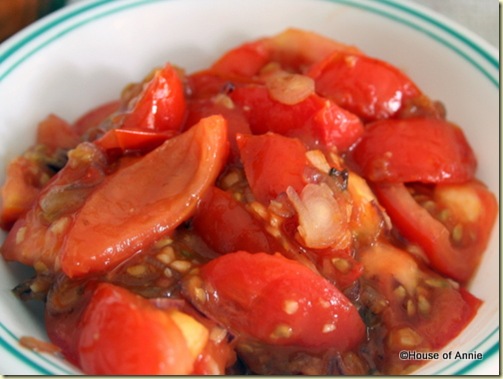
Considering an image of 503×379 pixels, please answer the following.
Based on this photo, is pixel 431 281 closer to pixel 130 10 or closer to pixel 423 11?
pixel 423 11

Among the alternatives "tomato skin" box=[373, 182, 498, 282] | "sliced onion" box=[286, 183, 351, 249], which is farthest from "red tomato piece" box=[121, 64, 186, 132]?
"tomato skin" box=[373, 182, 498, 282]

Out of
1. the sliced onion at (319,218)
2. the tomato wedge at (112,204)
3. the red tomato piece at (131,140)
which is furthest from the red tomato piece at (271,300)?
the red tomato piece at (131,140)

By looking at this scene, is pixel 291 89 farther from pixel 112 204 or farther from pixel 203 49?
pixel 203 49

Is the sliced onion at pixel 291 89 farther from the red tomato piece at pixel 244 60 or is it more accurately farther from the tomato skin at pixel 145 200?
the red tomato piece at pixel 244 60

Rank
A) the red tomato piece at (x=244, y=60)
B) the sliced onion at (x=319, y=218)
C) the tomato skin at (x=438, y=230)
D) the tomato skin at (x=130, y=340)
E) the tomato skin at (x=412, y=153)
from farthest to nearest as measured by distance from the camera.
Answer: the red tomato piece at (x=244, y=60)
the tomato skin at (x=412, y=153)
the tomato skin at (x=438, y=230)
the sliced onion at (x=319, y=218)
the tomato skin at (x=130, y=340)

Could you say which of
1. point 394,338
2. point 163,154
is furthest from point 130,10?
point 394,338

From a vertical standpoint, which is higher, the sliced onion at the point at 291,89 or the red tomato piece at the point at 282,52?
the sliced onion at the point at 291,89

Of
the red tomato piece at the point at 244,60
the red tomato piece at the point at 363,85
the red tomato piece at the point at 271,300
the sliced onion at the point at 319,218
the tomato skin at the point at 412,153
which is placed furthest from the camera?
the red tomato piece at the point at 244,60
